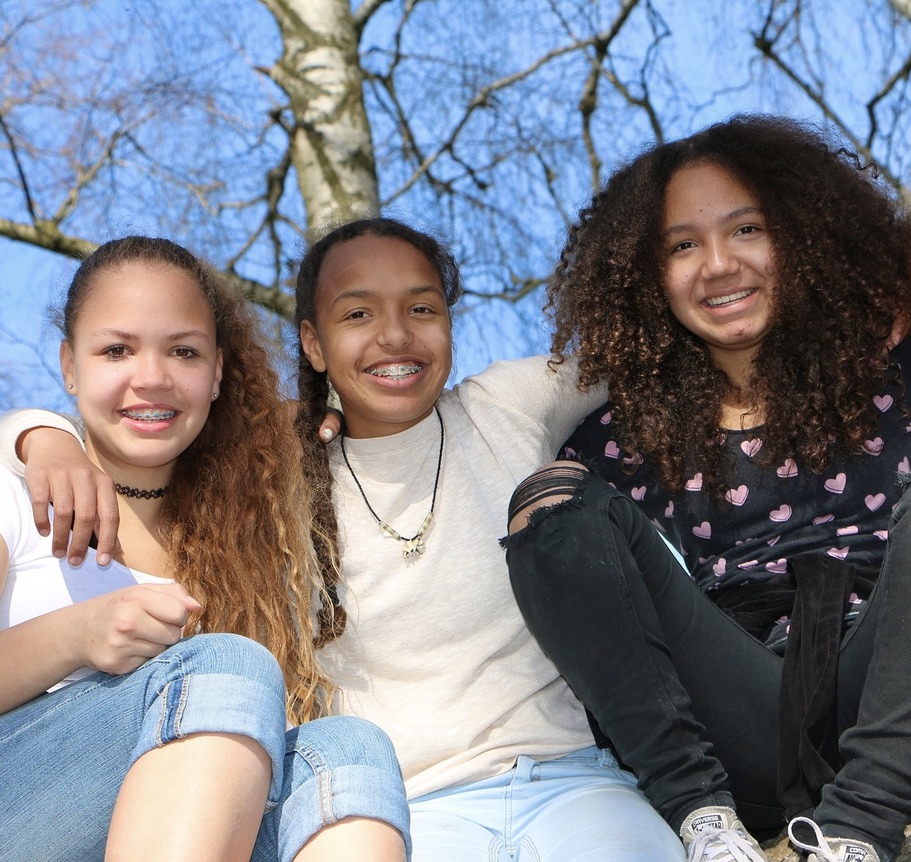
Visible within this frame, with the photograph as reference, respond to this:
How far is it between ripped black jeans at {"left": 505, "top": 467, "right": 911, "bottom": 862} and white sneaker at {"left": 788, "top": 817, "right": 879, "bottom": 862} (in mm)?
19

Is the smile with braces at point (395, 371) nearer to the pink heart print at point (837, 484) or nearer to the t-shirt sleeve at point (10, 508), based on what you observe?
the t-shirt sleeve at point (10, 508)

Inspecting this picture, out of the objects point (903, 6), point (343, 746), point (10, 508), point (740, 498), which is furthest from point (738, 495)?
point (903, 6)

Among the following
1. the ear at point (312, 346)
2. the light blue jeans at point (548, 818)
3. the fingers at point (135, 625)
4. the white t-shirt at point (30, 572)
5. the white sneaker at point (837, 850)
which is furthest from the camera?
the ear at point (312, 346)

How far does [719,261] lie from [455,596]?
39.5 inches

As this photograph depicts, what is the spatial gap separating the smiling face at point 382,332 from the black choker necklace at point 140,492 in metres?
0.53

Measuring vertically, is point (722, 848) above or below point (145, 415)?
below

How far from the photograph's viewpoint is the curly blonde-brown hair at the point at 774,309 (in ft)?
8.27

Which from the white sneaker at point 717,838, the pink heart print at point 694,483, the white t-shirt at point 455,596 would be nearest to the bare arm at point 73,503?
the white t-shirt at point 455,596

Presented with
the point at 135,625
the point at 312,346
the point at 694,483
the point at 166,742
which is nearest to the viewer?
the point at 166,742

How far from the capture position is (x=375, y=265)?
107 inches

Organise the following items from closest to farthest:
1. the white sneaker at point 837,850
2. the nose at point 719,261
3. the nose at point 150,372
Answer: the white sneaker at point 837,850
the nose at point 150,372
the nose at point 719,261

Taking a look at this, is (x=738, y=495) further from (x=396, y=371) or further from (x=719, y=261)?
(x=396, y=371)

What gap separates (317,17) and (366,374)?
3167 mm

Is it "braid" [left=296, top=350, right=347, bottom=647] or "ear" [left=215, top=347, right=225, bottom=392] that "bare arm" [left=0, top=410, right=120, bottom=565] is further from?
"braid" [left=296, top=350, right=347, bottom=647]
